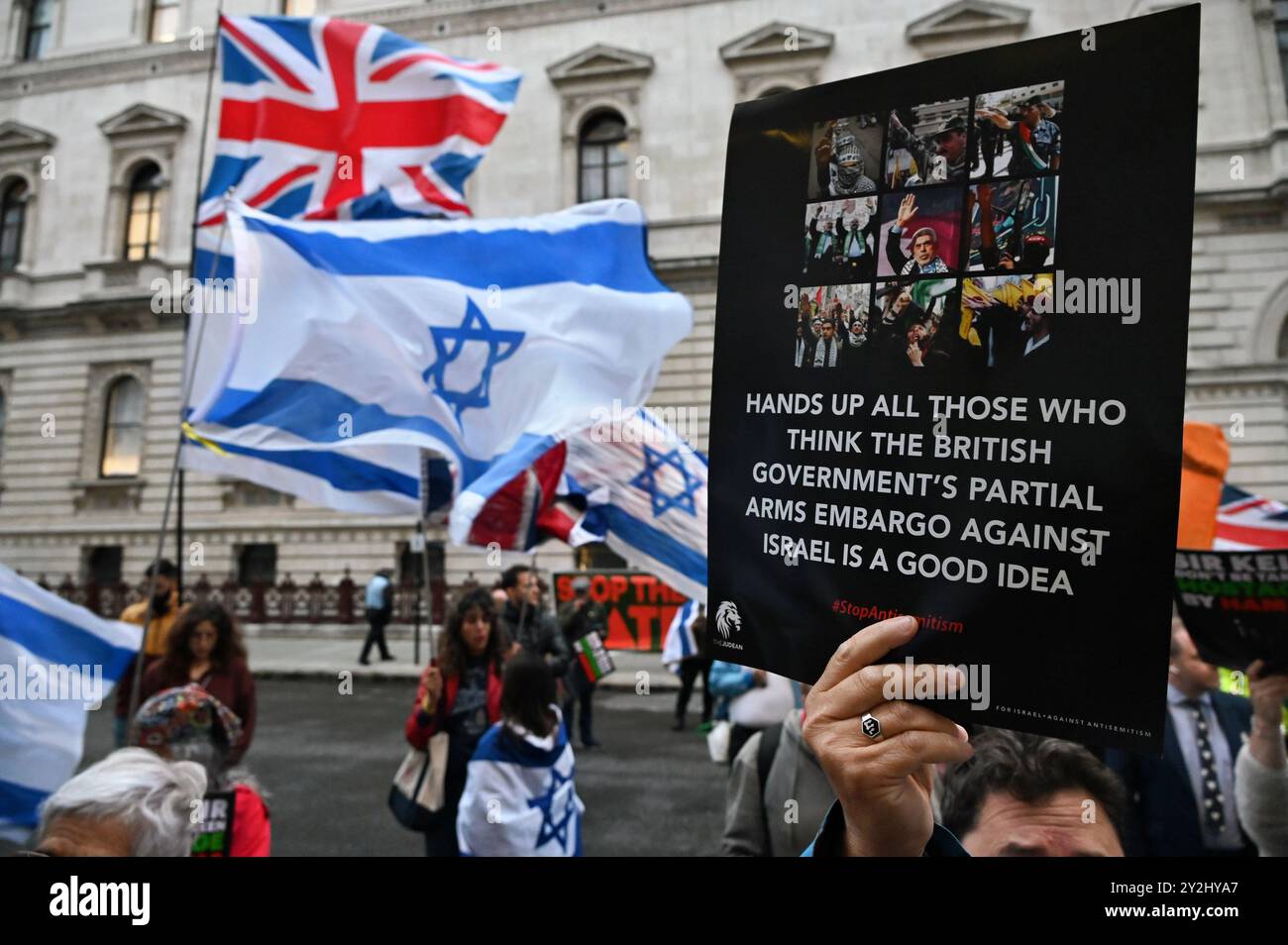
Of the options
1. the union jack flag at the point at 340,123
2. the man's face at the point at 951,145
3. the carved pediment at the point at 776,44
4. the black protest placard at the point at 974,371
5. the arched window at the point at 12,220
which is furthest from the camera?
the arched window at the point at 12,220

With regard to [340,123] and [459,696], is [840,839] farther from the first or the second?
[340,123]

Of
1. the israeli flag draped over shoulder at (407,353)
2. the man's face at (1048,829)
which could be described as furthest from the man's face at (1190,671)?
the israeli flag draped over shoulder at (407,353)

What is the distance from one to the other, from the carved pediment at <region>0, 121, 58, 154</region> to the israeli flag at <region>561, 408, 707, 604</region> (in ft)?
92.1

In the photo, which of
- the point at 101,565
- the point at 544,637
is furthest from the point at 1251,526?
the point at 101,565

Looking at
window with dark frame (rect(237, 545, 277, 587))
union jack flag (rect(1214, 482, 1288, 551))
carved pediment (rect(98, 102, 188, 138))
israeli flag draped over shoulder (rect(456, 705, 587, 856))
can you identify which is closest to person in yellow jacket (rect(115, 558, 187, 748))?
israeli flag draped over shoulder (rect(456, 705, 587, 856))

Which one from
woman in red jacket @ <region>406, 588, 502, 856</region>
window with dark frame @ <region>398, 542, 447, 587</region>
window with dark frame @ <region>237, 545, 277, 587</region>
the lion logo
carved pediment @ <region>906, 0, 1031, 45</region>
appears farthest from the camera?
A: window with dark frame @ <region>237, 545, 277, 587</region>

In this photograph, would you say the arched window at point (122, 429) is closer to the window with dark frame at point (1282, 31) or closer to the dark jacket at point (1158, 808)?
the dark jacket at point (1158, 808)

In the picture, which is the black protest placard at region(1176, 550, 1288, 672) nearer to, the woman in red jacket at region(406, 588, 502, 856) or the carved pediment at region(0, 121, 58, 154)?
the woman in red jacket at region(406, 588, 502, 856)

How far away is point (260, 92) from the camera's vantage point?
621 cm

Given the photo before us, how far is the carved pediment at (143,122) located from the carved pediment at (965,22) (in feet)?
66.1

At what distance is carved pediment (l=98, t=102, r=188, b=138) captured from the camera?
2277cm

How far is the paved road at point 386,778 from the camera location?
574 centimetres
